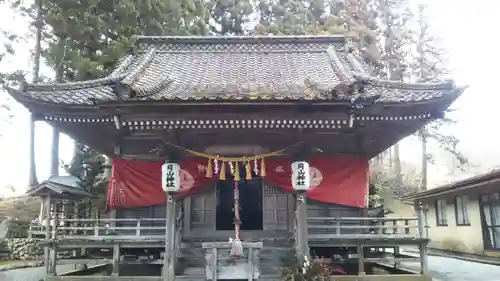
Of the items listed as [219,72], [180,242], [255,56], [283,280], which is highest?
[255,56]

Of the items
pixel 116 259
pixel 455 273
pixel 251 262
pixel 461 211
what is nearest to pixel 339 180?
pixel 251 262

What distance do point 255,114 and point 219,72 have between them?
4382 mm

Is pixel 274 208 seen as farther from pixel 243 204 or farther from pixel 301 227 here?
pixel 243 204

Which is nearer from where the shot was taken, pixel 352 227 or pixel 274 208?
pixel 352 227

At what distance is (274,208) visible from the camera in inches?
441

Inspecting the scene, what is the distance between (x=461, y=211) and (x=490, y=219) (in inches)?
94.8

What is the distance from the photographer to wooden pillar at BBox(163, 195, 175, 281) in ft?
31.1

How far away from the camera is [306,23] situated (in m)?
29.4

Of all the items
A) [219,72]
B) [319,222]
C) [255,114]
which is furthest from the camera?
[219,72]

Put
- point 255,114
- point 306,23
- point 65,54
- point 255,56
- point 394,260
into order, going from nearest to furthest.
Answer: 1. point 255,114
2. point 394,260
3. point 255,56
4. point 65,54
5. point 306,23

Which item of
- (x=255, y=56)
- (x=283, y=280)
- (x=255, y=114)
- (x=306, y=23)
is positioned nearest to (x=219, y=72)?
(x=255, y=56)

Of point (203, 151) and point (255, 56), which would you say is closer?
point (203, 151)

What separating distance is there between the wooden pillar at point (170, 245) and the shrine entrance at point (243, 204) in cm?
202

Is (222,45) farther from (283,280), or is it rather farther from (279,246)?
(283,280)
